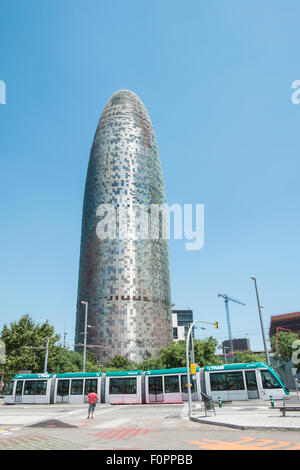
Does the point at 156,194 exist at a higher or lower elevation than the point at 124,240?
higher

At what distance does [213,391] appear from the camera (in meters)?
29.0

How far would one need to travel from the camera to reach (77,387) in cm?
3297

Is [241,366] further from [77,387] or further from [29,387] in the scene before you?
[29,387]

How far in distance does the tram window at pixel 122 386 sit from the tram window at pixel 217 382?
25.6 feet

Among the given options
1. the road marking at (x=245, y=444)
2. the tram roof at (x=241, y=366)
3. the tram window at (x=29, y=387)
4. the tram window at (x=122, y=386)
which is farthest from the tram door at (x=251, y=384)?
the tram window at (x=29, y=387)

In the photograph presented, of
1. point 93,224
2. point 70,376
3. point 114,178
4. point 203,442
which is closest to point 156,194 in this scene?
point 114,178

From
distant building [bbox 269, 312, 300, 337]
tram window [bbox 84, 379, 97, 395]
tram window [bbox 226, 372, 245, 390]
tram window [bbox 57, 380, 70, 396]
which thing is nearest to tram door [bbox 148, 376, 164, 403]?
tram window [bbox 84, 379, 97, 395]

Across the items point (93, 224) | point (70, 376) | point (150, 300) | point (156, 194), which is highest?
point (156, 194)

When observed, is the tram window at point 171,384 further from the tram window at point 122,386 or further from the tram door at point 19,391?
the tram door at point 19,391

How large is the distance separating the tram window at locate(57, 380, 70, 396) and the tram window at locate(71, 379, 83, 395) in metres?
0.62

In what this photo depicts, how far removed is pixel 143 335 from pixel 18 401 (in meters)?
56.2

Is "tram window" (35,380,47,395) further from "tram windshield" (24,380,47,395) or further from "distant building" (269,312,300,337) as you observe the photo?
"distant building" (269,312,300,337)

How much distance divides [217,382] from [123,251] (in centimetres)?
6684
